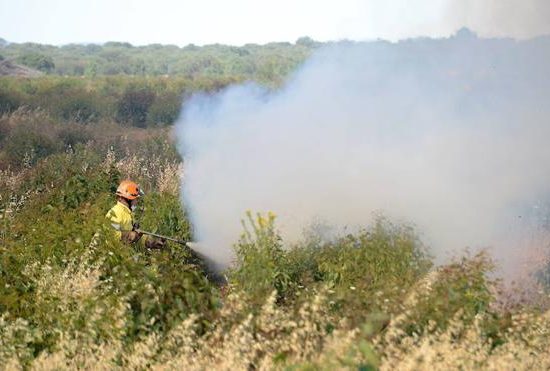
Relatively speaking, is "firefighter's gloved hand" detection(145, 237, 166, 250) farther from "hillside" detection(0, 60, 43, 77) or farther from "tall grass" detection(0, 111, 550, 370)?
"hillside" detection(0, 60, 43, 77)

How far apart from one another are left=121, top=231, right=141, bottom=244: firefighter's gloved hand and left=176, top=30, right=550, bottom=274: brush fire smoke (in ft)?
8.58

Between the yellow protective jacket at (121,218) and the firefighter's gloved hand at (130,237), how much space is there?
0.29ft

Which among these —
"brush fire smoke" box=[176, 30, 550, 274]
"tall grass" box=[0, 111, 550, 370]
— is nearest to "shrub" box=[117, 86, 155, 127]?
"brush fire smoke" box=[176, 30, 550, 274]

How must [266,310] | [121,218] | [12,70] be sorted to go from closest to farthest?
[266,310], [121,218], [12,70]

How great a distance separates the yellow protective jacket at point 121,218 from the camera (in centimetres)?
1150

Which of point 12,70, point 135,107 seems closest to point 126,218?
point 135,107

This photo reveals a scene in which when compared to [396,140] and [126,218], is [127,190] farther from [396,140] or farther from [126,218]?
[396,140]

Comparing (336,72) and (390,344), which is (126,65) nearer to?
(336,72)

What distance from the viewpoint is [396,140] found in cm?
1545

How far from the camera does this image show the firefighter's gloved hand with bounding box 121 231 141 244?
37.1ft

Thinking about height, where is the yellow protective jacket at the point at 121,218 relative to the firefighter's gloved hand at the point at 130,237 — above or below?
above

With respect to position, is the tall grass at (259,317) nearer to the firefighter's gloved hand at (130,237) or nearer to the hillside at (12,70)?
the firefighter's gloved hand at (130,237)

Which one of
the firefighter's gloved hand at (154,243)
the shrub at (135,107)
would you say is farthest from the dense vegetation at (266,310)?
the shrub at (135,107)

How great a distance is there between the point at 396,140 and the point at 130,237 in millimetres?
6025
